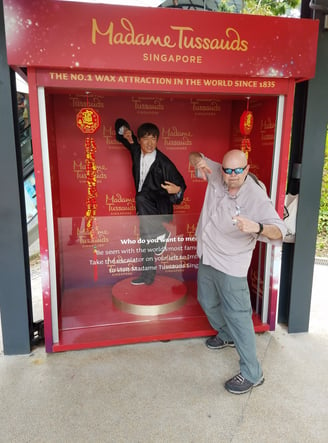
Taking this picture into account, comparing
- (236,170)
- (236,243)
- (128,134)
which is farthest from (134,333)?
(128,134)

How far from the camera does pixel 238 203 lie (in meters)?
2.51

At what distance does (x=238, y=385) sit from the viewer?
8.36 feet

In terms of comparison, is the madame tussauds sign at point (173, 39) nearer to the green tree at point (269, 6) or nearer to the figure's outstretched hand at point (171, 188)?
the figure's outstretched hand at point (171, 188)

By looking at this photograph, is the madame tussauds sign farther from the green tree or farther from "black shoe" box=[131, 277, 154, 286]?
the green tree

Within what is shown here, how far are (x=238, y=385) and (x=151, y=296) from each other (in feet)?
4.23

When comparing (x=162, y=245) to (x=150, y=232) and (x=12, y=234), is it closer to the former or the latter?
(x=150, y=232)

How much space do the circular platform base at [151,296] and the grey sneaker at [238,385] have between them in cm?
104

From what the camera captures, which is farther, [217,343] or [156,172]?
[156,172]

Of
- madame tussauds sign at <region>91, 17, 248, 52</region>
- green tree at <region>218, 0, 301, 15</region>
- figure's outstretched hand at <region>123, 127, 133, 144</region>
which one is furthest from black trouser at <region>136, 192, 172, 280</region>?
green tree at <region>218, 0, 301, 15</region>

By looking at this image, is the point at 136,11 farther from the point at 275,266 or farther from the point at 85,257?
the point at 275,266

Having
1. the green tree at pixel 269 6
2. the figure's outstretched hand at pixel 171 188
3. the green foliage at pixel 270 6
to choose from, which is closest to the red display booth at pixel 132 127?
the figure's outstretched hand at pixel 171 188

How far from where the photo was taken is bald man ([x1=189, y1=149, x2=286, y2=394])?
2412mm

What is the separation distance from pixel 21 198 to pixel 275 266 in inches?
91.7

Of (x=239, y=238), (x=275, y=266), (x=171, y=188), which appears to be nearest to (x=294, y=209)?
(x=275, y=266)
